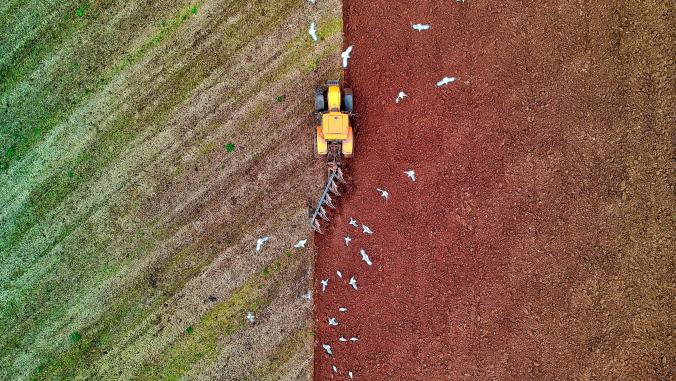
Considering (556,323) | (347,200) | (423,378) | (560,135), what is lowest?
(423,378)

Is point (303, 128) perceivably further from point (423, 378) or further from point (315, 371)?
point (423, 378)

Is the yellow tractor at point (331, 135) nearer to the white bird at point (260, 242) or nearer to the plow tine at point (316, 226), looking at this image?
the plow tine at point (316, 226)

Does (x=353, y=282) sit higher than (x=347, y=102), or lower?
lower

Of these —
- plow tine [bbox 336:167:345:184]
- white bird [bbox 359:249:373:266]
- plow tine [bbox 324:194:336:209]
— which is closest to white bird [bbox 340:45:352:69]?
plow tine [bbox 336:167:345:184]

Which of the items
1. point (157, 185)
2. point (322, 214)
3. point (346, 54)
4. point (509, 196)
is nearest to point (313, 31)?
point (346, 54)

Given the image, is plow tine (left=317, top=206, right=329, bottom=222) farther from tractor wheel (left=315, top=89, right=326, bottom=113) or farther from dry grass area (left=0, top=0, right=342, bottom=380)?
tractor wheel (left=315, top=89, right=326, bottom=113)

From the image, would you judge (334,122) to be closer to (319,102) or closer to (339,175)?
(319,102)

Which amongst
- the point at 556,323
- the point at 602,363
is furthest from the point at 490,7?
the point at 602,363
